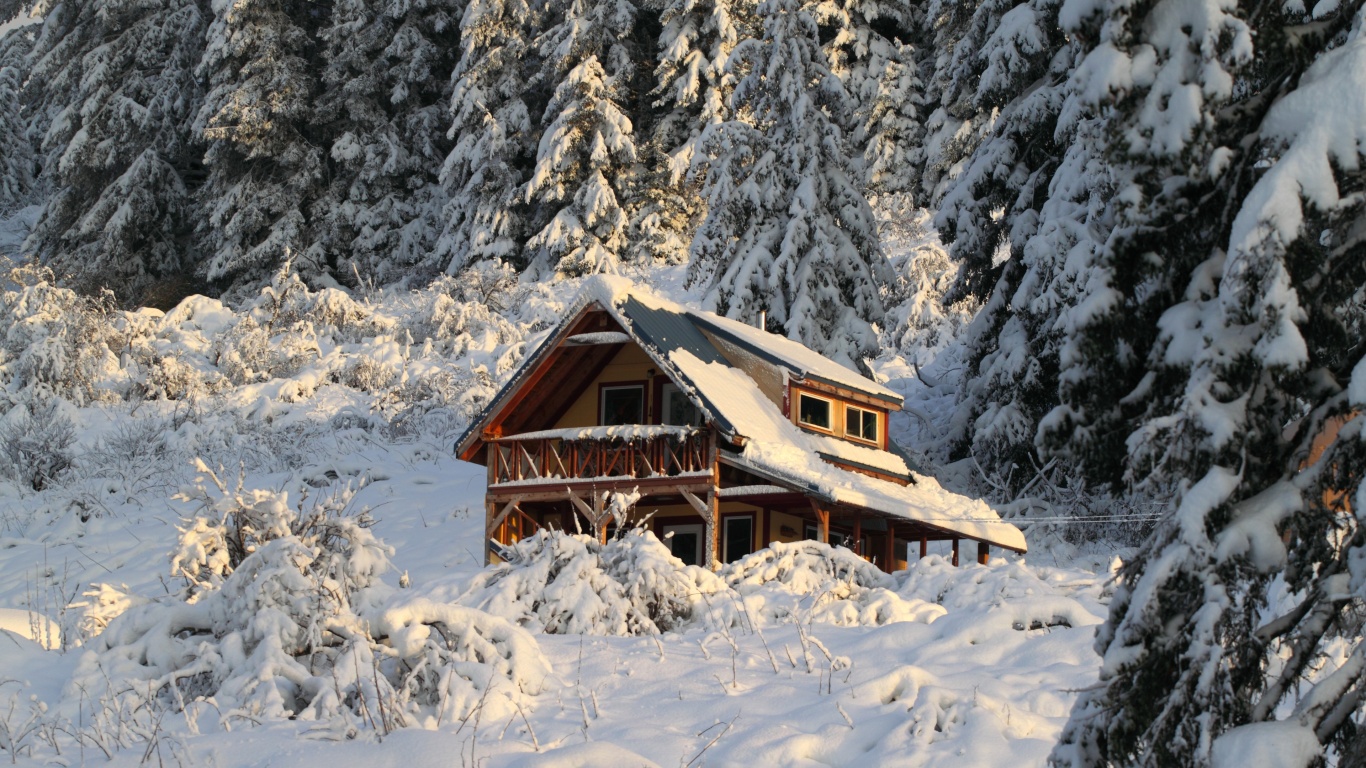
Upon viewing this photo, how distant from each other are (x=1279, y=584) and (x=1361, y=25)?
6.35 m

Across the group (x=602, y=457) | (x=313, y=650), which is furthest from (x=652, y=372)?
(x=313, y=650)

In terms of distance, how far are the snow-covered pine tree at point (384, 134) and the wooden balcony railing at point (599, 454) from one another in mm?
29383

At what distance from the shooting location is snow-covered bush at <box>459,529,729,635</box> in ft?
46.4

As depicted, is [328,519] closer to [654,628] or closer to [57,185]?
[654,628]

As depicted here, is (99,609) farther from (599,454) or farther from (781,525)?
(781,525)

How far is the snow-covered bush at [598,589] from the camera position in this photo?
14.1 meters

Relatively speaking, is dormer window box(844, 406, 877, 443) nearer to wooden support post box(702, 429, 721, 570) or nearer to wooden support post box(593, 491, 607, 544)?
wooden support post box(702, 429, 721, 570)

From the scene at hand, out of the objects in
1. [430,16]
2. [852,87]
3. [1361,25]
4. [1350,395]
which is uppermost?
[430,16]

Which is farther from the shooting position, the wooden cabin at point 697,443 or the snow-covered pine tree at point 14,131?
Answer: the snow-covered pine tree at point 14,131

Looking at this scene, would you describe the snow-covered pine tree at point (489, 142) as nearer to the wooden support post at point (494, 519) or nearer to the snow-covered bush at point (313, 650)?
the wooden support post at point (494, 519)

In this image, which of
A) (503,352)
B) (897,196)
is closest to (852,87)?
(897,196)

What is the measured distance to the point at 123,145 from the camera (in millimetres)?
55219

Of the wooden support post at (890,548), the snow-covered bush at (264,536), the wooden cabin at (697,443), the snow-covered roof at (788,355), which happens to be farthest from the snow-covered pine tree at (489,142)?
the snow-covered bush at (264,536)

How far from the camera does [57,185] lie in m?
60.4
